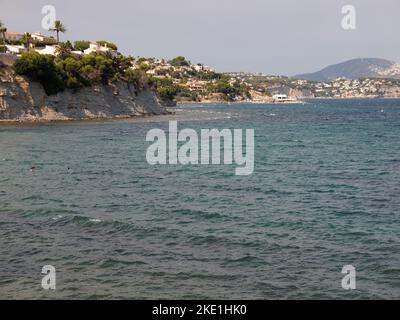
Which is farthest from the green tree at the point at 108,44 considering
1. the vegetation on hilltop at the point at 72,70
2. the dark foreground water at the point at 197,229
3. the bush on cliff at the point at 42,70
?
the dark foreground water at the point at 197,229

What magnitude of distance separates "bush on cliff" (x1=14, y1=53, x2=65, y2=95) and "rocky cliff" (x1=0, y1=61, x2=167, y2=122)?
45.4 inches

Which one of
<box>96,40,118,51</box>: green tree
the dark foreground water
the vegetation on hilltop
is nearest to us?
the dark foreground water

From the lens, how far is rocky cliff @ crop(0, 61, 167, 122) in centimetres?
8944

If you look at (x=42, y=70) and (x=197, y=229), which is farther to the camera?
(x=42, y=70)

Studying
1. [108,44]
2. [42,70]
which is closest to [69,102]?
[42,70]

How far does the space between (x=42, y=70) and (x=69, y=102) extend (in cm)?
938

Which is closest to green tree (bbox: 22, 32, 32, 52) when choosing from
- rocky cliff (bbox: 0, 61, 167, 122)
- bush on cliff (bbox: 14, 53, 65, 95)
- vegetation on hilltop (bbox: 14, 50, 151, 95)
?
vegetation on hilltop (bbox: 14, 50, 151, 95)

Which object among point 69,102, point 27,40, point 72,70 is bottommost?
point 69,102

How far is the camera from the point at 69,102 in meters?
102

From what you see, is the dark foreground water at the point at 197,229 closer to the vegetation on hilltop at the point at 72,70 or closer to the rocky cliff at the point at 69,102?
the rocky cliff at the point at 69,102

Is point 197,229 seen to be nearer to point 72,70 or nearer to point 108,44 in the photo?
point 72,70

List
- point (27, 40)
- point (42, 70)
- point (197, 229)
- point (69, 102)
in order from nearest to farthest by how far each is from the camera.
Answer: point (197, 229) → point (42, 70) → point (69, 102) → point (27, 40)

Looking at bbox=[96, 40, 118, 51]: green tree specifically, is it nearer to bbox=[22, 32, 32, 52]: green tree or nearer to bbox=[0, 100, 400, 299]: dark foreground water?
bbox=[22, 32, 32, 52]: green tree
